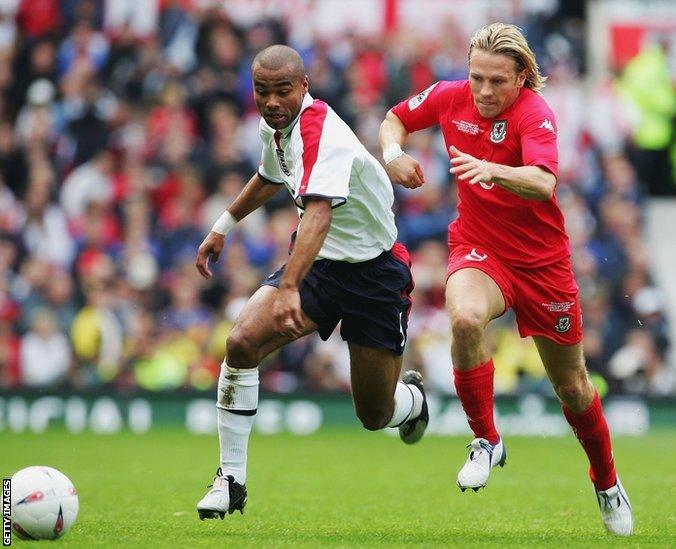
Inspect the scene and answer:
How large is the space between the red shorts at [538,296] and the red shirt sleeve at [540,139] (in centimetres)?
67

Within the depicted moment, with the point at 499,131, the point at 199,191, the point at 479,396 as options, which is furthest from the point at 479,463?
the point at 199,191

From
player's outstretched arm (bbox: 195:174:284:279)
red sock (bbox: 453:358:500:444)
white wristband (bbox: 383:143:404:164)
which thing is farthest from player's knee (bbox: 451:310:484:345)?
player's outstretched arm (bbox: 195:174:284:279)

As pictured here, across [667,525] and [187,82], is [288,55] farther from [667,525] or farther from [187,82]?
[187,82]

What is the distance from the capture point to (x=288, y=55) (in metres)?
7.21

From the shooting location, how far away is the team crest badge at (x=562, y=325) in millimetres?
7652

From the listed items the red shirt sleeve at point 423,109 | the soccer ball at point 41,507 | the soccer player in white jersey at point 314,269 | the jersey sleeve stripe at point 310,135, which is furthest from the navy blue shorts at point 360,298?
the soccer ball at point 41,507

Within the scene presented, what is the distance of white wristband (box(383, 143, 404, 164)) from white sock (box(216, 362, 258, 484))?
54.8 inches

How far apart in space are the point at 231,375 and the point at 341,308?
31.6 inches

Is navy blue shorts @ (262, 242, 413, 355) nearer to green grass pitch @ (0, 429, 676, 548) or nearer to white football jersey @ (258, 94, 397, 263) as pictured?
white football jersey @ (258, 94, 397, 263)

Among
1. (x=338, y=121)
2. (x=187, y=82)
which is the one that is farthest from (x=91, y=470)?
(x=187, y=82)

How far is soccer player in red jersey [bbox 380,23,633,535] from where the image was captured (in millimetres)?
7457

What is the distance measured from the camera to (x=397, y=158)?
762 cm

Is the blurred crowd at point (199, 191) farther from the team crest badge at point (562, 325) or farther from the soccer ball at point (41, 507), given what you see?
the soccer ball at point (41, 507)

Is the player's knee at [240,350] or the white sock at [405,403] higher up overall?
the player's knee at [240,350]
